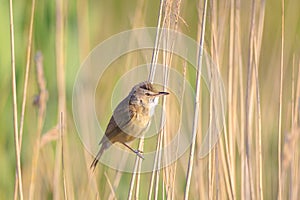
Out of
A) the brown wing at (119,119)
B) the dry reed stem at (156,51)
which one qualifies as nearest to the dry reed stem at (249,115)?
the dry reed stem at (156,51)

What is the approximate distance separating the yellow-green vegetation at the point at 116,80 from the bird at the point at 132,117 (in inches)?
3.5

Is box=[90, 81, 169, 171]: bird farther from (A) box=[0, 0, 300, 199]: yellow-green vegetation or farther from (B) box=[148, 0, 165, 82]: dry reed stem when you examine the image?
(B) box=[148, 0, 165, 82]: dry reed stem

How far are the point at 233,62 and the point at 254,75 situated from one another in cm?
13

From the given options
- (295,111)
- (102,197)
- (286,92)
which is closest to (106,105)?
(102,197)

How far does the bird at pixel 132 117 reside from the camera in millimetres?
2717

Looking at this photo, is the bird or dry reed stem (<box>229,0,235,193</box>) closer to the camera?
dry reed stem (<box>229,0,235,193</box>)

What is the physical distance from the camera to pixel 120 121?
9.37ft

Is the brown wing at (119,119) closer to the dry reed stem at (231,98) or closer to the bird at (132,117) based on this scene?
the bird at (132,117)

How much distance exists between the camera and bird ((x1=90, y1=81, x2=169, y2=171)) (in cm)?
272

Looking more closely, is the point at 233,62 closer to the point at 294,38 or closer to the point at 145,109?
the point at 145,109

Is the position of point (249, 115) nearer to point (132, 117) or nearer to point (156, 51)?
point (156, 51)

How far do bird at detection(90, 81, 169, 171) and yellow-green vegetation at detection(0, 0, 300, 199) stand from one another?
0.29ft

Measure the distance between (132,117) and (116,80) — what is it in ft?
2.47

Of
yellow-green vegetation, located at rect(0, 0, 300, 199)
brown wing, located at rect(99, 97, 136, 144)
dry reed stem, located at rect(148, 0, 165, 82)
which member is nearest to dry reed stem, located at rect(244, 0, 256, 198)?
yellow-green vegetation, located at rect(0, 0, 300, 199)
